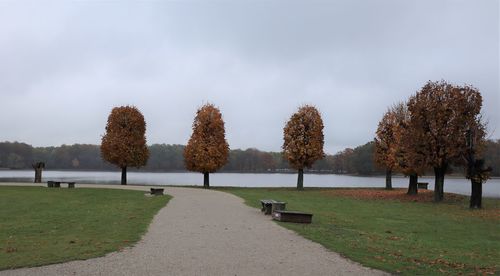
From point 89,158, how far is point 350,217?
445 feet

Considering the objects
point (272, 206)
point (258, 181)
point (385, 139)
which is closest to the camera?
point (272, 206)

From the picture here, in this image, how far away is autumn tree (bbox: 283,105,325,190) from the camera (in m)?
46.3

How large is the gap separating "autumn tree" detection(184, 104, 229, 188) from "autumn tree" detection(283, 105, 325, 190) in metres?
6.41

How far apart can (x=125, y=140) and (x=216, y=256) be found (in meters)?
39.0

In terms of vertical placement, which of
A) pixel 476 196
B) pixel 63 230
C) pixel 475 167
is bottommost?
pixel 63 230

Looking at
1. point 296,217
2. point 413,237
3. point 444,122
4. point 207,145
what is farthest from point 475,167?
point 207,145

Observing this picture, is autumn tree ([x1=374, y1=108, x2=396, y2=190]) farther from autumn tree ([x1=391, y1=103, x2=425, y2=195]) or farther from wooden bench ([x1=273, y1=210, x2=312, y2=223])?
wooden bench ([x1=273, y1=210, x2=312, y2=223])

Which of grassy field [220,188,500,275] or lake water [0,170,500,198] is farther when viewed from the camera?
lake water [0,170,500,198]

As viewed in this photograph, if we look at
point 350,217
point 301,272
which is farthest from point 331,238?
point 350,217

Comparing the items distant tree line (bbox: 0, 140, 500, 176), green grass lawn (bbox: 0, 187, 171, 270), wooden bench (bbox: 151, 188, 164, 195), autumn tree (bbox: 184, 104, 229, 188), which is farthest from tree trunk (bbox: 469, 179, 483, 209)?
distant tree line (bbox: 0, 140, 500, 176)

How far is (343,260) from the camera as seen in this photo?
10336 millimetres

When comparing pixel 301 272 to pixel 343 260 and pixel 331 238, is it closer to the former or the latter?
pixel 343 260

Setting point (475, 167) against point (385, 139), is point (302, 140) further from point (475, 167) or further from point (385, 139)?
point (475, 167)

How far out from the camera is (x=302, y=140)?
4653cm
